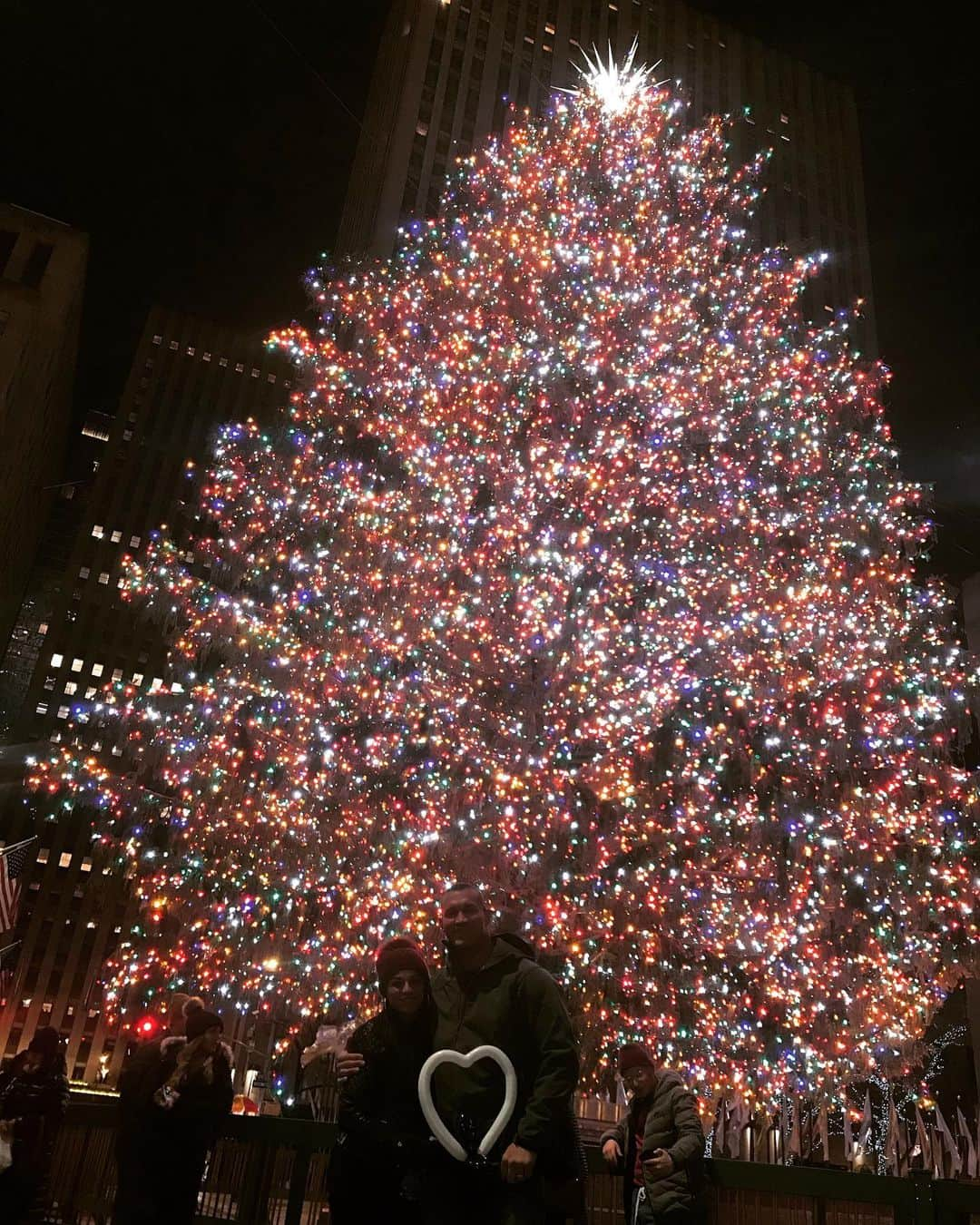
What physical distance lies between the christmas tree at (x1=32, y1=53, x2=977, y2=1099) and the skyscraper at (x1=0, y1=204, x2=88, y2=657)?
103 ft

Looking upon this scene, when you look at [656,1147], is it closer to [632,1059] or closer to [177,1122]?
[632,1059]

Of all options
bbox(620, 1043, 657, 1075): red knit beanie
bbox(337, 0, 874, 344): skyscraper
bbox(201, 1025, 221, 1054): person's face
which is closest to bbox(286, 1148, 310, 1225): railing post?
bbox(201, 1025, 221, 1054): person's face

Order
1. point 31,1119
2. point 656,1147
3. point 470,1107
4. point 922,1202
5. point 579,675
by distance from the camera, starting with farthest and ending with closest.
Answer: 1. point 579,675
2. point 31,1119
3. point 656,1147
4. point 922,1202
5. point 470,1107

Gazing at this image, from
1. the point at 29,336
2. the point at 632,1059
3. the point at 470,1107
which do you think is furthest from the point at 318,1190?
the point at 29,336

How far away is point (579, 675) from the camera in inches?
400

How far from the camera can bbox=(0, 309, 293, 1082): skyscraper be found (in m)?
57.0

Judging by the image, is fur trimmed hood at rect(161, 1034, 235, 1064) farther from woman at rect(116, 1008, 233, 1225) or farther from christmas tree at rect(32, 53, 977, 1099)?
christmas tree at rect(32, 53, 977, 1099)

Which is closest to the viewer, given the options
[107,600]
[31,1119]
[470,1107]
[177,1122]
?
[470,1107]

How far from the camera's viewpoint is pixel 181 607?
11656 millimetres

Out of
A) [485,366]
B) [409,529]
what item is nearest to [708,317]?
[485,366]

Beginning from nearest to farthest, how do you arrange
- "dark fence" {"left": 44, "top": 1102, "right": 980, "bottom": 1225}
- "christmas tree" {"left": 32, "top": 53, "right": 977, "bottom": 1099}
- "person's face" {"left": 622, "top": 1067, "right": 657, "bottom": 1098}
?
1. "dark fence" {"left": 44, "top": 1102, "right": 980, "bottom": 1225}
2. "person's face" {"left": 622, "top": 1067, "right": 657, "bottom": 1098}
3. "christmas tree" {"left": 32, "top": 53, "right": 977, "bottom": 1099}

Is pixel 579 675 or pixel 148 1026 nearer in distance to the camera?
pixel 579 675

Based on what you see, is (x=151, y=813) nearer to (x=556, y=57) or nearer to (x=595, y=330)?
(x=595, y=330)

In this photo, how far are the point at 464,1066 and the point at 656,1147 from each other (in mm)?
1933
